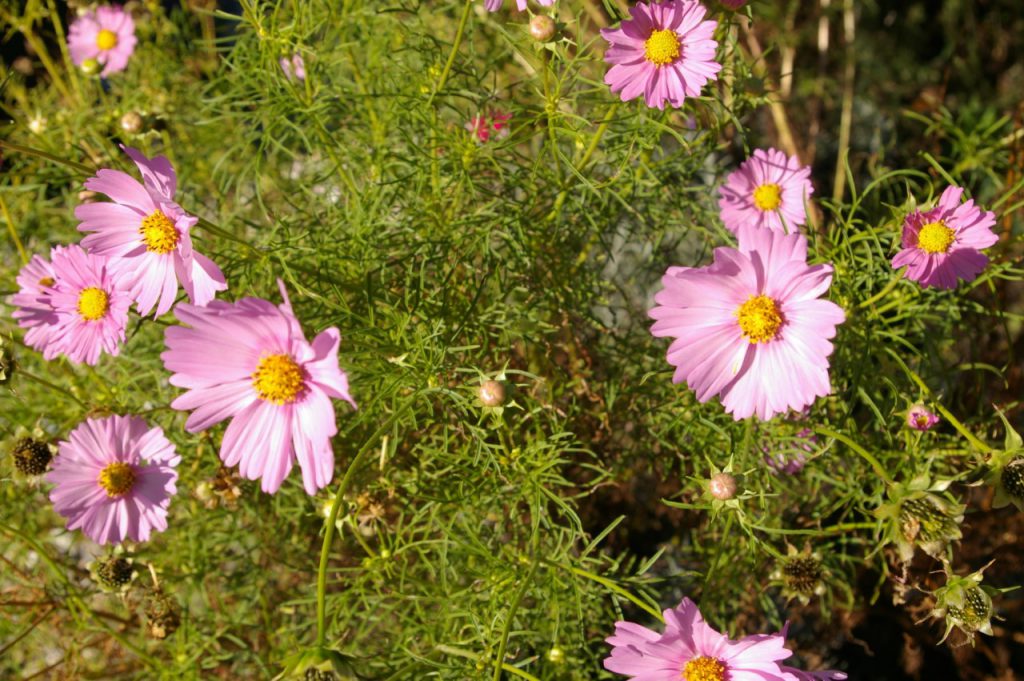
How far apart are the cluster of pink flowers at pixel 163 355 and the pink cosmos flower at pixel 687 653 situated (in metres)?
0.32

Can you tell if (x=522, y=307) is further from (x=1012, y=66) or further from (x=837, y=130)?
(x=1012, y=66)

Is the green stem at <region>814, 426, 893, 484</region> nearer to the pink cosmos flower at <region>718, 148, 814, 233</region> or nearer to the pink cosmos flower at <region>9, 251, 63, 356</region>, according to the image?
the pink cosmos flower at <region>718, 148, 814, 233</region>

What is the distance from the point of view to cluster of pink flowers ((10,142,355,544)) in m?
0.74

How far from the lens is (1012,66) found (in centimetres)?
211

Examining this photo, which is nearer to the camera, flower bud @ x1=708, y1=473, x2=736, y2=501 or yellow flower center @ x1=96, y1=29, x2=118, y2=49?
flower bud @ x1=708, y1=473, x2=736, y2=501

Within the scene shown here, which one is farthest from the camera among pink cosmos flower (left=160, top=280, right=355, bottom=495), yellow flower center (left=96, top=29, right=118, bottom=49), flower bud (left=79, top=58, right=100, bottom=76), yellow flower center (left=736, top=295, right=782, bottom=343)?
yellow flower center (left=96, top=29, right=118, bottom=49)

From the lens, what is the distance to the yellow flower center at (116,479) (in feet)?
3.15

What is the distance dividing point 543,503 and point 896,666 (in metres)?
0.76

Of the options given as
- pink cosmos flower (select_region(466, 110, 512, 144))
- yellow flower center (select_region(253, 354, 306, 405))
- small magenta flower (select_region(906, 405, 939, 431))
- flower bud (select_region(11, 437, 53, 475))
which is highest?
pink cosmos flower (select_region(466, 110, 512, 144))

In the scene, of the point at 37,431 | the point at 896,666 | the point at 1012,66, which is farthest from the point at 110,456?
the point at 1012,66

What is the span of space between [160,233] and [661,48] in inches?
21.3

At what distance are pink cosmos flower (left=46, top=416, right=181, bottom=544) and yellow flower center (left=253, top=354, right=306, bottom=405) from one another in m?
0.25

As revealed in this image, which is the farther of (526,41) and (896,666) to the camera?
(896,666)

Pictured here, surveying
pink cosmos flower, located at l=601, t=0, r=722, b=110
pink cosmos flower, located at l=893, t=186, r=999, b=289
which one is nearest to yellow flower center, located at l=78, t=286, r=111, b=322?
pink cosmos flower, located at l=601, t=0, r=722, b=110
